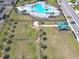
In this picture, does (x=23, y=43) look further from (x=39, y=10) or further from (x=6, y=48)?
(x=39, y=10)

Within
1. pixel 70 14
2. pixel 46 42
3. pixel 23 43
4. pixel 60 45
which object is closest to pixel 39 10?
pixel 70 14

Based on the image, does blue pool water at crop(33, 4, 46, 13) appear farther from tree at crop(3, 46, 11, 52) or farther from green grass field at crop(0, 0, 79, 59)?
tree at crop(3, 46, 11, 52)

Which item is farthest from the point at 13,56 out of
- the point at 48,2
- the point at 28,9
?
the point at 48,2

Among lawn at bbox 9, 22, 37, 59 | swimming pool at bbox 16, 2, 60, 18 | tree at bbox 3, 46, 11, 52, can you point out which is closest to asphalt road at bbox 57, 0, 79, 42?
swimming pool at bbox 16, 2, 60, 18

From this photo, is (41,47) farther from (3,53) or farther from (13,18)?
(13,18)

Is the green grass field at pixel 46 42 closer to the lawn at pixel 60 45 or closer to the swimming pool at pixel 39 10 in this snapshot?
the lawn at pixel 60 45

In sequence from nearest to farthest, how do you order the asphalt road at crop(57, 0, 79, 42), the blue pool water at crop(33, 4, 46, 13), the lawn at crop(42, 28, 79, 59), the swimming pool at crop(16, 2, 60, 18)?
the lawn at crop(42, 28, 79, 59)
the asphalt road at crop(57, 0, 79, 42)
the swimming pool at crop(16, 2, 60, 18)
the blue pool water at crop(33, 4, 46, 13)

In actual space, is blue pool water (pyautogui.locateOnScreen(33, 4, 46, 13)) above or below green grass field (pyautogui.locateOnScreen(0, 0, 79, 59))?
below
